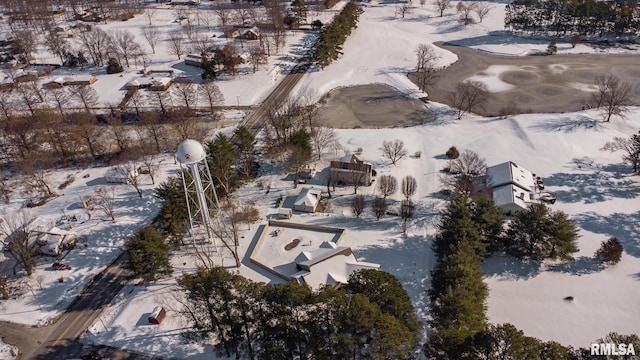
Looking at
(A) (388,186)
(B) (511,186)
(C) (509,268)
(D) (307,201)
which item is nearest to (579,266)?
(C) (509,268)

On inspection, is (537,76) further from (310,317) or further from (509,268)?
(310,317)

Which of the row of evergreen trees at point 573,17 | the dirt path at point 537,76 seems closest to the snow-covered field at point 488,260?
the dirt path at point 537,76

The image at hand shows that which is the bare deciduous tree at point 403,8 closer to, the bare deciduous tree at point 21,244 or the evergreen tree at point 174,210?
the evergreen tree at point 174,210

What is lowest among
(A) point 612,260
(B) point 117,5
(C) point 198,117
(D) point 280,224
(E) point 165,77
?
(A) point 612,260

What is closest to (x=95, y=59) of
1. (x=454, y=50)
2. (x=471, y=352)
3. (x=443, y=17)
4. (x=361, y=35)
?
(x=361, y=35)

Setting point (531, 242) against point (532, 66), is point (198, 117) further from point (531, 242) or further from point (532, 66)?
point (532, 66)
